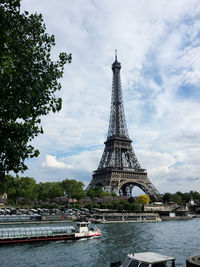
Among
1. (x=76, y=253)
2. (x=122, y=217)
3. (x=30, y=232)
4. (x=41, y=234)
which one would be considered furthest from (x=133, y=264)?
(x=122, y=217)

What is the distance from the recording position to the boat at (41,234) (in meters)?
40.6

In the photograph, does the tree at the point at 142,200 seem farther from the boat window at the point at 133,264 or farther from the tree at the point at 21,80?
the tree at the point at 21,80

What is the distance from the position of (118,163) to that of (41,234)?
7943 centimetres

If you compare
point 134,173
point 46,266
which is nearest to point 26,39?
point 46,266

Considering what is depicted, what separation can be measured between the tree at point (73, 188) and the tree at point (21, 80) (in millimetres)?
107255

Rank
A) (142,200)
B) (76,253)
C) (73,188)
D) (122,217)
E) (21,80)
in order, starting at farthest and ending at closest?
1. (142,200)
2. (73,188)
3. (122,217)
4. (76,253)
5. (21,80)

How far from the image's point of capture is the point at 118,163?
120 meters

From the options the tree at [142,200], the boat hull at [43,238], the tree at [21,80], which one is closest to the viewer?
the tree at [21,80]

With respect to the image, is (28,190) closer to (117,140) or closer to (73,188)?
(73,188)

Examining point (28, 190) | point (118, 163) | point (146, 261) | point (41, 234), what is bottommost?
point (41, 234)

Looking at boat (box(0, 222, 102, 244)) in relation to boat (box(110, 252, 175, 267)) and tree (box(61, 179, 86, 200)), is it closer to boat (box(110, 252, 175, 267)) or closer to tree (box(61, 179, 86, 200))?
boat (box(110, 252, 175, 267))

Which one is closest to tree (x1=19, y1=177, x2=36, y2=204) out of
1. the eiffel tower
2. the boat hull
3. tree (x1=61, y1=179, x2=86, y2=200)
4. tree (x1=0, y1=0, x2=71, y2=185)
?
tree (x1=61, y1=179, x2=86, y2=200)

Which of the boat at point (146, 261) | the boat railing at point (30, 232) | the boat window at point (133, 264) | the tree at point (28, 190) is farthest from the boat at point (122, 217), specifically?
the boat window at point (133, 264)

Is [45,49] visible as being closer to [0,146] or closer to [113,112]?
[0,146]
